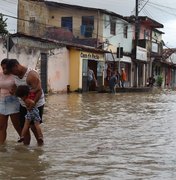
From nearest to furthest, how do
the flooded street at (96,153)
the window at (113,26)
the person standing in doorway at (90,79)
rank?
the flooded street at (96,153)
the person standing in doorway at (90,79)
the window at (113,26)

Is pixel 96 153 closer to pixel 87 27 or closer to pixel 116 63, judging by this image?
pixel 87 27

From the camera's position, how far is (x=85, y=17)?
3547 cm

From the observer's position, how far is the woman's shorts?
7.45 metres

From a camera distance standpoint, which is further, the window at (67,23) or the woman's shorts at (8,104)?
the window at (67,23)

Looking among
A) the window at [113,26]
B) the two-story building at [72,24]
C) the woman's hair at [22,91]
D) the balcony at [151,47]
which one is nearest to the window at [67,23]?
the two-story building at [72,24]

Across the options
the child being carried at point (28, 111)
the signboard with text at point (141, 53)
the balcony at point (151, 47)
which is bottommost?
the child being carried at point (28, 111)

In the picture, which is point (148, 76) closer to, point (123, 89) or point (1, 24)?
point (123, 89)

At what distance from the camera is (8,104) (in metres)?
7.47

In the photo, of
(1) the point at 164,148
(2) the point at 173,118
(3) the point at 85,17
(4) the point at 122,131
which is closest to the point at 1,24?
(3) the point at 85,17

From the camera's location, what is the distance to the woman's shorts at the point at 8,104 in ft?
24.4

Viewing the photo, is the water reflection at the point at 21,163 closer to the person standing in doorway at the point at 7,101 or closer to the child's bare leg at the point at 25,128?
the child's bare leg at the point at 25,128

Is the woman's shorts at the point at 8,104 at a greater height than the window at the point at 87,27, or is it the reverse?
the window at the point at 87,27

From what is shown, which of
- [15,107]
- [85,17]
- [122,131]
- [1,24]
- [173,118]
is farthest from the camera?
[85,17]

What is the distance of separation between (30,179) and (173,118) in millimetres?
7906
